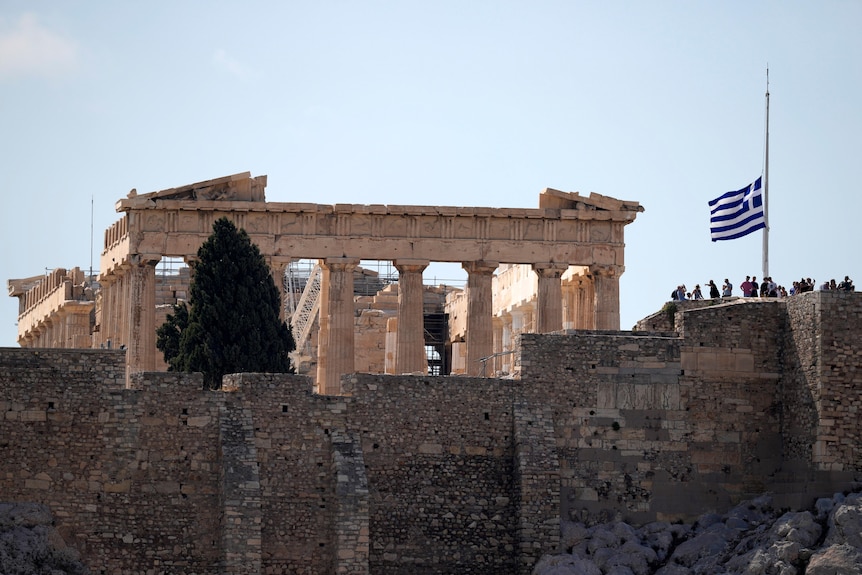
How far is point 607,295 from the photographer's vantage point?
3452 inches

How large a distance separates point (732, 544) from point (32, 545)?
1522cm

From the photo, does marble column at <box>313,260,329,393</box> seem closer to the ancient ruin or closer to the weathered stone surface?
the ancient ruin

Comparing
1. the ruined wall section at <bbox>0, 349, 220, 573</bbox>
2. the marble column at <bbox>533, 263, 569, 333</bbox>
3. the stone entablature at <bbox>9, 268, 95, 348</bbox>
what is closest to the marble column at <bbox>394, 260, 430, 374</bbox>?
the marble column at <bbox>533, 263, 569, 333</bbox>

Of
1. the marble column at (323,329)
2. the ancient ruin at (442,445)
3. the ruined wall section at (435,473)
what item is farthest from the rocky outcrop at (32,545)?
the marble column at (323,329)

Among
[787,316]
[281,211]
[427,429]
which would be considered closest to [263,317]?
[427,429]

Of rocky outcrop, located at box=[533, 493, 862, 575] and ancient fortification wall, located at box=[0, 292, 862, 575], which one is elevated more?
ancient fortification wall, located at box=[0, 292, 862, 575]

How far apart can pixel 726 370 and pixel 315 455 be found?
9.86m

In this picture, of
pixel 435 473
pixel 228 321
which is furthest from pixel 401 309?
pixel 435 473

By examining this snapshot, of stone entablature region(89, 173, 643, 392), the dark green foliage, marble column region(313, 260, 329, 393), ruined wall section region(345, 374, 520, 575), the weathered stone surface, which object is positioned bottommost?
the weathered stone surface

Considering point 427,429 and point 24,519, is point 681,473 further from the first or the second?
point 24,519

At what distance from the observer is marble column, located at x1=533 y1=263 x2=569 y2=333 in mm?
86500

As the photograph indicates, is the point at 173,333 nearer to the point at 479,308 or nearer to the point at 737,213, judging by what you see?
the point at 737,213

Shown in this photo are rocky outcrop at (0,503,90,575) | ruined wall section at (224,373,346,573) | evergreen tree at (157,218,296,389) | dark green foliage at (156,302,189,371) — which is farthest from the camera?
dark green foliage at (156,302,189,371)

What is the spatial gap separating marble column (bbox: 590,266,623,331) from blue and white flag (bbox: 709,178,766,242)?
65.4 feet
